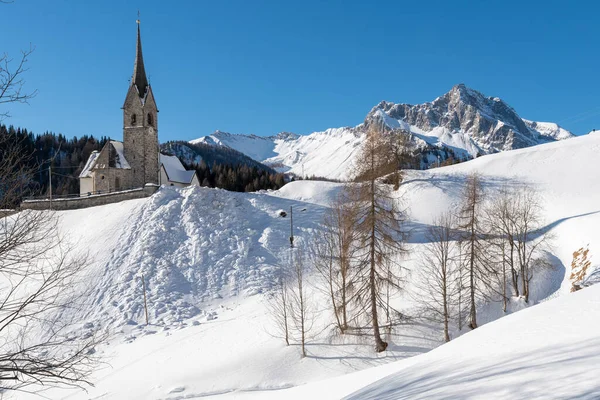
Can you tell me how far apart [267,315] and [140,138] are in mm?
31213

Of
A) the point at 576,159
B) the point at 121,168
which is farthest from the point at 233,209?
the point at 576,159

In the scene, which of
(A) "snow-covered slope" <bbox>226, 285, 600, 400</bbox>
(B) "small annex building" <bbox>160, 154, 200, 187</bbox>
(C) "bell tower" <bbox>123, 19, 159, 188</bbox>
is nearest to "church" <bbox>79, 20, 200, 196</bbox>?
(C) "bell tower" <bbox>123, 19, 159, 188</bbox>

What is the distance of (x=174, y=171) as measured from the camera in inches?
2224

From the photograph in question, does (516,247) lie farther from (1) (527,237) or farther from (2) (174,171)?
(2) (174,171)

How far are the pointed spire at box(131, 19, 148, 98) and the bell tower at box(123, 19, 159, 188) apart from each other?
1.48 feet

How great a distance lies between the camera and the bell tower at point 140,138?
152ft

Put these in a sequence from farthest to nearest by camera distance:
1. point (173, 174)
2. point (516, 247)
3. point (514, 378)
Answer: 1. point (173, 174)
2. point (516, 247)
3. point (514, 378)

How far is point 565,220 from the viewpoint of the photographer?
30766mm

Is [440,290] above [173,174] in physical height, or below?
below

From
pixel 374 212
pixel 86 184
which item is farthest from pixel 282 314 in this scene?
pixel 86 184

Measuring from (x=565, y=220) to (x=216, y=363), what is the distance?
1110 inches

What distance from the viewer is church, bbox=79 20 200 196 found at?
4550 centimetres

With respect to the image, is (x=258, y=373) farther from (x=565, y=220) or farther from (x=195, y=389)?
(x=565, y=220)

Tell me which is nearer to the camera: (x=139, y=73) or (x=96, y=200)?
(x=96, y=200)
